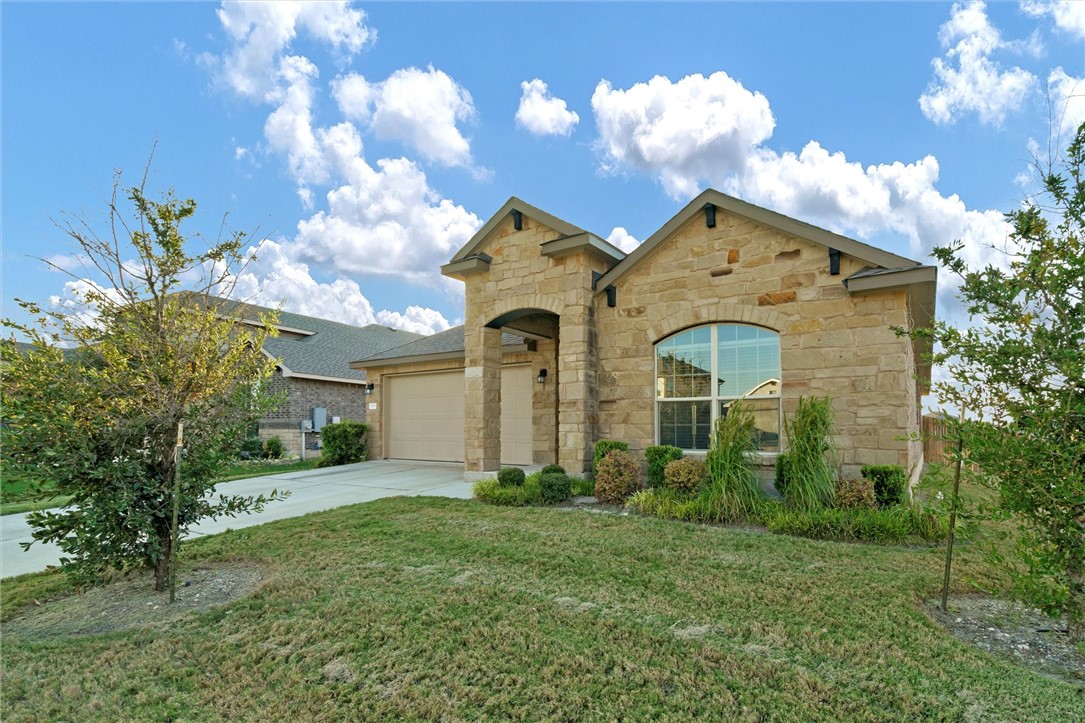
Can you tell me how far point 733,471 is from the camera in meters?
7.37

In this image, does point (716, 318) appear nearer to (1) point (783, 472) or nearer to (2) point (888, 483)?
(1) point (783, 472)

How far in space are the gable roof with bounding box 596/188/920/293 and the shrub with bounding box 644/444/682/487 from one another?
3121mm

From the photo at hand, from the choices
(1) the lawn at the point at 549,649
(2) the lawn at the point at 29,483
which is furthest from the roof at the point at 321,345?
(1) the lawn at the point at 549,649

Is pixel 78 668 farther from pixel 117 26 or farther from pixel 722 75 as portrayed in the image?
pixel 722 75

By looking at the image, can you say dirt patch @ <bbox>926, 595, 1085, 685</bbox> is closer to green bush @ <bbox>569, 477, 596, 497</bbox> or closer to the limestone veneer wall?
the limestone veneer wall

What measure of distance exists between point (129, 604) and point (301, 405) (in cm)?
1529

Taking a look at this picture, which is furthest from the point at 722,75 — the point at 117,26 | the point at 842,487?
the point at 117,26

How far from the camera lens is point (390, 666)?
3090mm

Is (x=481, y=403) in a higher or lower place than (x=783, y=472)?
higher

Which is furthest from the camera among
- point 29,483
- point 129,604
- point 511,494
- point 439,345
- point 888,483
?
point 439,345

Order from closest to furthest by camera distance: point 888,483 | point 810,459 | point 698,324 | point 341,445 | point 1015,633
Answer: point 1015,633 → point 888,483 → point 810,459 → point 698,324 → point 341,445

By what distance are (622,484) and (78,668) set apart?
21.3 feet

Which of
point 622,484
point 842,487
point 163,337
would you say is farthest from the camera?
point 622,484

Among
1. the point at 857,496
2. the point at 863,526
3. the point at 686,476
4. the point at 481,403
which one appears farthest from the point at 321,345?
the point at 863,526
